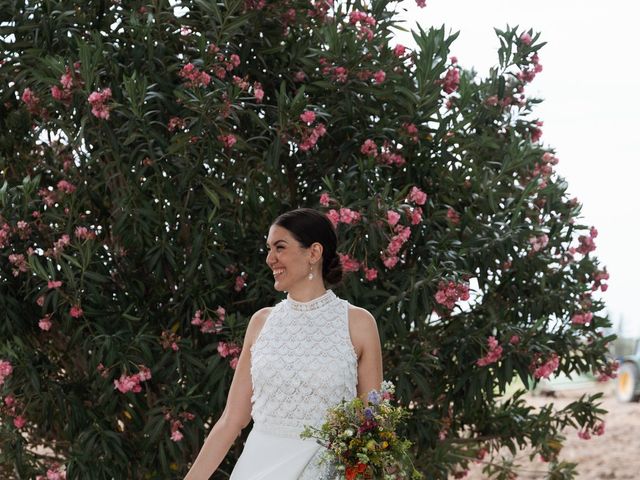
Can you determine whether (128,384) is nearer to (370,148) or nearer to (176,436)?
(176,436)

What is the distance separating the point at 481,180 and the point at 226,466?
1808 millimetres

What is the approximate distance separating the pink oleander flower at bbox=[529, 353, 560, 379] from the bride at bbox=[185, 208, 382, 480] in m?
2.16

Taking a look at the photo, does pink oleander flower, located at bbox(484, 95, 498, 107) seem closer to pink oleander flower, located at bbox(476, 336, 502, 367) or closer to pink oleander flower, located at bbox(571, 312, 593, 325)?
pink oleander flower, located at bbox(571, 312, 593, 325)

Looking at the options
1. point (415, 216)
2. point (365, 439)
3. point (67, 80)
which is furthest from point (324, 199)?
point (365, 439)

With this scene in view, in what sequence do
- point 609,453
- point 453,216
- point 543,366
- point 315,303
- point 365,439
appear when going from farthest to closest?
point 609,453, point 543,366, point 453,216, point 315,303, point 365,439

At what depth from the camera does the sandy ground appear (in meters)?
9.29

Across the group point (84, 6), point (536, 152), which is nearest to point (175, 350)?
point (84, 6)

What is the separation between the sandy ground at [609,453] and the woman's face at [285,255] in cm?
592

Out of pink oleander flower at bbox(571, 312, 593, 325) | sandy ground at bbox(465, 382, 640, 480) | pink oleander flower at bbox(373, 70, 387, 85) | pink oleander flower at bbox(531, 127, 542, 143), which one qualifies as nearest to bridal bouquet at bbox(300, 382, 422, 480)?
pink oleander flower at bbox(373, 70, 387, 85)

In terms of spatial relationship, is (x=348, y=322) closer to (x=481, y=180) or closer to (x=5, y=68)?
(x=481, y=180)

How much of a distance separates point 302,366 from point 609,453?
7.43 metres

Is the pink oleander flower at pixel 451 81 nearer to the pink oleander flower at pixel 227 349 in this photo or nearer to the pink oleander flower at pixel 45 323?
the pink oleander flower at pixel 227 349

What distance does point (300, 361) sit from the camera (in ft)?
10.1

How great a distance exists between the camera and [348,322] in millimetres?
3096
